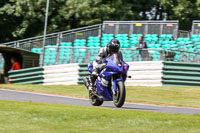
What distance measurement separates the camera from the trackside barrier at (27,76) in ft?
71.8

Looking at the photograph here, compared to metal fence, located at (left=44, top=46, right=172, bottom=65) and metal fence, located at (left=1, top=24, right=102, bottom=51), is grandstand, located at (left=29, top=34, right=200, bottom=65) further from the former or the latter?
metal fence, located at (left=1, top=24, right=102, bottom=51)

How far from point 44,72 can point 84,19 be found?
368 inches

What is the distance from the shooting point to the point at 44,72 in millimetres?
21734

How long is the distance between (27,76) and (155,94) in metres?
7.13

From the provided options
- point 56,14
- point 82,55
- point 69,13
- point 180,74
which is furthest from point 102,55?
point 56,14

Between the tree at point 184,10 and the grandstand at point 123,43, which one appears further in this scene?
the tree at point 184,10

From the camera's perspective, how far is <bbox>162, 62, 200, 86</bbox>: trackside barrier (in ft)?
63.9

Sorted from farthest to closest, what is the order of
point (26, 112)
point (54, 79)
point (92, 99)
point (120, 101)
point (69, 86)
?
point (54, 79) → point (69, 86) → point (92, 99) → point (120, 101) → point (26, 112)

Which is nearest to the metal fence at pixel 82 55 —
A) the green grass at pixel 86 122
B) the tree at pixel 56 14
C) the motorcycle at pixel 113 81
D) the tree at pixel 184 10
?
the motorcycle at pixel 113 81

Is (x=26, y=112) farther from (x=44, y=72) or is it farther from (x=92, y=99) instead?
(x=44, y=72)

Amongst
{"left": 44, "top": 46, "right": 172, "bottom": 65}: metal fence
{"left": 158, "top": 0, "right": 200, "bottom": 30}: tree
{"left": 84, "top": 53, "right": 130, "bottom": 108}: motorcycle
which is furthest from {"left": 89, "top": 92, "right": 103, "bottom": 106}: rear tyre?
{"left": 158, "top": 0, "right": 200, "bottom": 30}: tree

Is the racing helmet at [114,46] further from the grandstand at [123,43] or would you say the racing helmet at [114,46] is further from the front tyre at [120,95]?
the grandstand at [123,43]

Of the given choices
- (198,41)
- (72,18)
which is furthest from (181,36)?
(72,18)

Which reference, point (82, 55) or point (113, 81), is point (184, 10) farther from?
point (113, 81)
